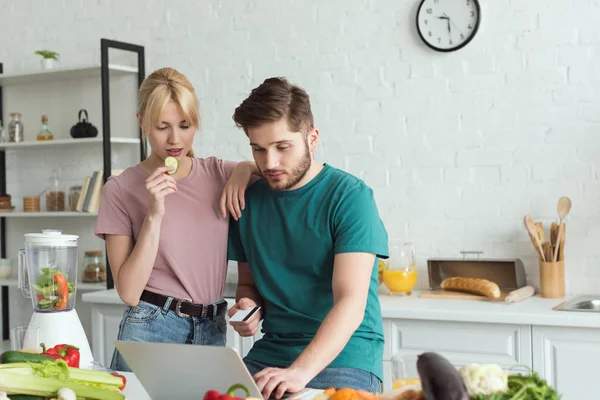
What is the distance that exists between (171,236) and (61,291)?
370 millimetres

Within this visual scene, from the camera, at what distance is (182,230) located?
2482 mm

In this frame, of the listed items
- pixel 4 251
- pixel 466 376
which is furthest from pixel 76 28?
pixel 466 376

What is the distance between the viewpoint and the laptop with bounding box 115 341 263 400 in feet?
5.25

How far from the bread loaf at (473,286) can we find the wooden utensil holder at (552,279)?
20 cm

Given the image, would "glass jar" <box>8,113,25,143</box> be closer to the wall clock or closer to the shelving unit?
the shelving unit

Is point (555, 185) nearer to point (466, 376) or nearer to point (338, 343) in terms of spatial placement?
point (338, 343)

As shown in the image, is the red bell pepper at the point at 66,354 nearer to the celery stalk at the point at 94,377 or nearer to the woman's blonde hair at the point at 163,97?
the celery stalk at the point at 94,377

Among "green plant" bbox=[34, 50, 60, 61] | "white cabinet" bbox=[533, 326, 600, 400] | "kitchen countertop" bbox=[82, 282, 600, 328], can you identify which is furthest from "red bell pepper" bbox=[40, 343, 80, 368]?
"green plant" bbox=[34, 50, 60, 61]

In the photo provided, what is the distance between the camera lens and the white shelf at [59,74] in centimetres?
457

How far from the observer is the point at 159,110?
7.97 feet

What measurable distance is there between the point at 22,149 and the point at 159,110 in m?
2.94

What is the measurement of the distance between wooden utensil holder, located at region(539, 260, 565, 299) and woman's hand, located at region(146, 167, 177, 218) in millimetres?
1887

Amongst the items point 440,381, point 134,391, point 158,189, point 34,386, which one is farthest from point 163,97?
point 440,381

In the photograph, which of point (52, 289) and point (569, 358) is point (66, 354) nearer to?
point (52, 289)
